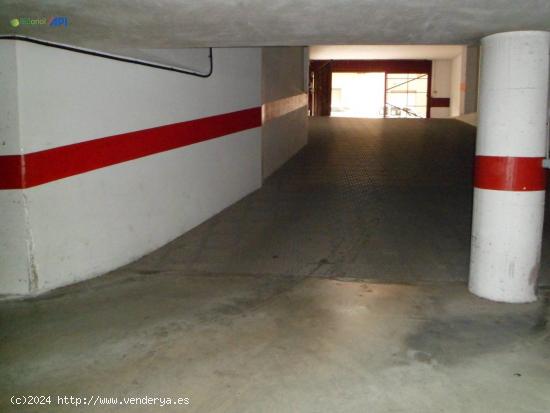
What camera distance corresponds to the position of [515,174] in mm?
4238

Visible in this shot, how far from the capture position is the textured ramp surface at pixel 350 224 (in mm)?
5344

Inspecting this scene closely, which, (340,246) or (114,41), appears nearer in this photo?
(114,41)

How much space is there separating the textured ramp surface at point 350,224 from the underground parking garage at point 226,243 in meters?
0.04

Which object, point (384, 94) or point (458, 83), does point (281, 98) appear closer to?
point (458, 83)

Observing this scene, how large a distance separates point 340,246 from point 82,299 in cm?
268

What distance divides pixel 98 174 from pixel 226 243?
1662mm

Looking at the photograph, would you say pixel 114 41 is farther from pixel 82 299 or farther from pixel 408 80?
pixel 408 80

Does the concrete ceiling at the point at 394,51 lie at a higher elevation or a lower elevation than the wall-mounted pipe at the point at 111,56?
higher

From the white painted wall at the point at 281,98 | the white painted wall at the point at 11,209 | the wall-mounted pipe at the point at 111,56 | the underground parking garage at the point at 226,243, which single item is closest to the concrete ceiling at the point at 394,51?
the white painted wall at the point at 281,98

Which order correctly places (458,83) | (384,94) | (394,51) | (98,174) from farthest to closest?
1. (384,94)
2. (458,83)
3. (394,51)
4. (98,174)

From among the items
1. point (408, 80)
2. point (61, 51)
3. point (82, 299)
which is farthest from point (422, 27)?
point (408, 80)

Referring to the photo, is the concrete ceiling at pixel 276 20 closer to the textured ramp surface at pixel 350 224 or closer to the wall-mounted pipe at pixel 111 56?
the wall-mounted pipe at pixel 111 56

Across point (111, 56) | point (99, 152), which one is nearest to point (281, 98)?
point (111, 56)

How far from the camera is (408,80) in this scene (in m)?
26.0
